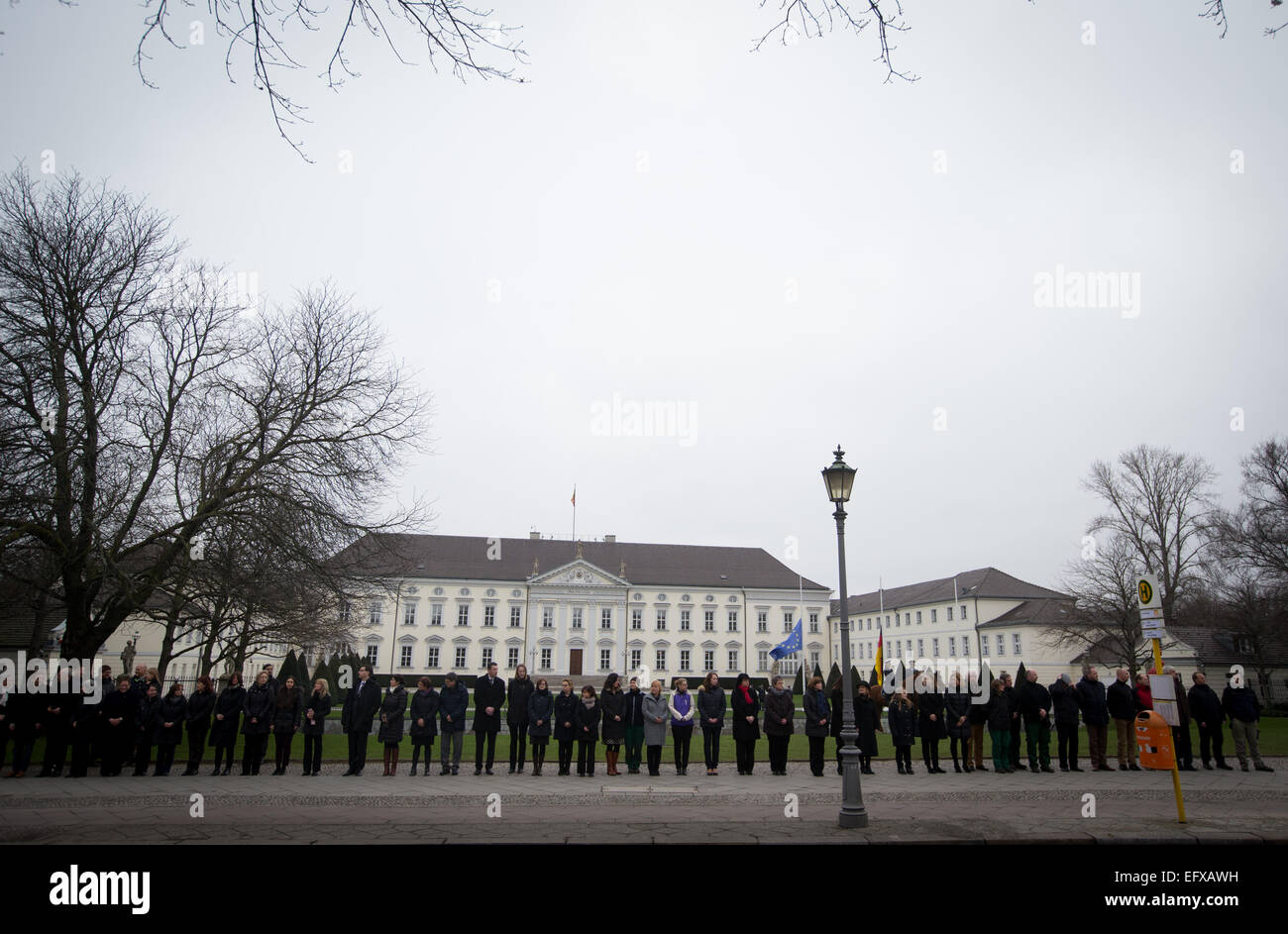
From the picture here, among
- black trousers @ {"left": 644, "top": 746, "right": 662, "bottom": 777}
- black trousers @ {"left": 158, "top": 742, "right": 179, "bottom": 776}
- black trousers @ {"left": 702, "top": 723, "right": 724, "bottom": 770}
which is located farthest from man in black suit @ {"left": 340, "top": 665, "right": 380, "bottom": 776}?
black trousers @ {"left": 702, "top": 723, "right": 724, "bottom": 770}

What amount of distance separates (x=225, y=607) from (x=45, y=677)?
14.4 ft

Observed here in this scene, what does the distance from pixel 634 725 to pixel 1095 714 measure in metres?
9.16

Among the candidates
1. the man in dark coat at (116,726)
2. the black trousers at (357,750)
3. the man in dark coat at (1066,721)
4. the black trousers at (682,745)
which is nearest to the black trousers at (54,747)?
the man in dark coat at (116,726)

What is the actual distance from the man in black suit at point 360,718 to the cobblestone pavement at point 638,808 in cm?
44

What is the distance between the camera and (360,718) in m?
15.5

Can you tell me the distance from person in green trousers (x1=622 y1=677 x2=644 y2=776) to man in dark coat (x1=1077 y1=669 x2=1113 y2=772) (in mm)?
8780

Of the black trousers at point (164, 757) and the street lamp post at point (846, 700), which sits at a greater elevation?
the street lamp post at point (846, 700)

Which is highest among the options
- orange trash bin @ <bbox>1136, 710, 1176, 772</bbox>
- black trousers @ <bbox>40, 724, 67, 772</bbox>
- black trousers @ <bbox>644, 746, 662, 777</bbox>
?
orange trash bin @ <bbox>1136, 710, 1176, 772</bbox>

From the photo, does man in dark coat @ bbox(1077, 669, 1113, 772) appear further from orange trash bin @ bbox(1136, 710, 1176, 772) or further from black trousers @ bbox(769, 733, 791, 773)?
orange trash bin @ bbox(1136, 710, 1176, 772)

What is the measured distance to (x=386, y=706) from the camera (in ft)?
50.6

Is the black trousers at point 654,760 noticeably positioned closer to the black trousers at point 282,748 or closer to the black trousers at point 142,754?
the black trousers at point 282,748

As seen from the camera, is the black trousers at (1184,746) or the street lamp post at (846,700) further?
the black trousers at (1184,746)

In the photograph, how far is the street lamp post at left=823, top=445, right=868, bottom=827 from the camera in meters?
9.02

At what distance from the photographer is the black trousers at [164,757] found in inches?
591
